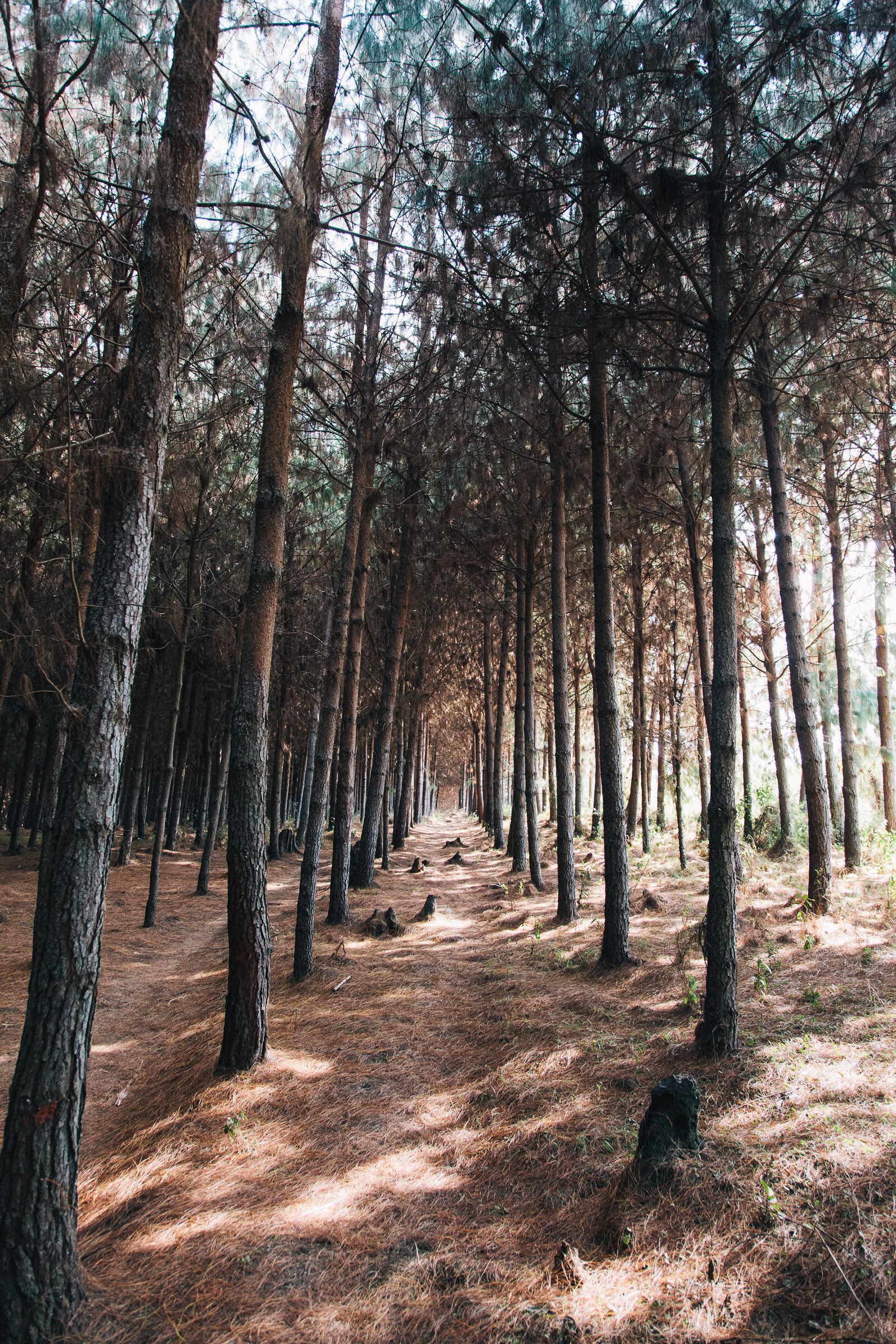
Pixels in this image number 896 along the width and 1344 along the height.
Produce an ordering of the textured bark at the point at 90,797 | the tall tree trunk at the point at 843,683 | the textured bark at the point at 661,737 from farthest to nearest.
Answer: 1. the textured bark at the point at 661,737
2. the tall tree trunk at the point at 843,683
3. the textured bark at the point at 90,797

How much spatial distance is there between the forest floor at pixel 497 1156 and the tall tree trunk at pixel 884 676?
7.47 m

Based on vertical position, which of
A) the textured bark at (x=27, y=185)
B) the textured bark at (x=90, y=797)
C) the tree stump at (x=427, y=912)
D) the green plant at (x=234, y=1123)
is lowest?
the green plant at (x=234, y=1123)

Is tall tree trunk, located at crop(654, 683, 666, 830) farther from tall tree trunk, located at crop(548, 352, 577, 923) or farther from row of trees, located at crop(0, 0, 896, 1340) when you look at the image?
tall tree trunk, located at crop(548, 352, 577, 923)

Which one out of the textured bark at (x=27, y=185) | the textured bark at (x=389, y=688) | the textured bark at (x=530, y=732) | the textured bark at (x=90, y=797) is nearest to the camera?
the textured bark at (x=90, y=797)

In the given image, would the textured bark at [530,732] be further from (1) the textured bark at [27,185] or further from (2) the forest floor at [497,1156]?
(1) the textured bark at [27,185]

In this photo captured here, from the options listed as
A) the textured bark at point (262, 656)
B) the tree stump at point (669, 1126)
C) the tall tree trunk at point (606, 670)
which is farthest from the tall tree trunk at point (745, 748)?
the tree stump at point (669, 1126)

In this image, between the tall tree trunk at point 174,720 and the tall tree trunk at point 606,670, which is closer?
the tall tree trunk at point 606,670

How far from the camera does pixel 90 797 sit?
Result: 9.39 feet

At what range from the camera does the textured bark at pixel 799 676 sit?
741 centimetres

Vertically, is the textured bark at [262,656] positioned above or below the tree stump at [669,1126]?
above

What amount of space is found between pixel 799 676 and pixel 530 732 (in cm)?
536

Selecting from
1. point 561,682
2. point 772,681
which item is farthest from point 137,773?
point 772,681

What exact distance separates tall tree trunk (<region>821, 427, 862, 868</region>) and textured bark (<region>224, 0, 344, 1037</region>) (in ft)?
26.0

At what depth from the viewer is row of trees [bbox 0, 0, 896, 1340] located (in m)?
3.09
